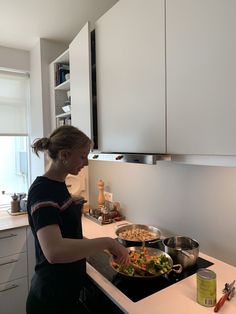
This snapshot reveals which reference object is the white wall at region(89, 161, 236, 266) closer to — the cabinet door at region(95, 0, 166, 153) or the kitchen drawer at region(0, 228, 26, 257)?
the cabinet door at region(95, 0, 166, 153)

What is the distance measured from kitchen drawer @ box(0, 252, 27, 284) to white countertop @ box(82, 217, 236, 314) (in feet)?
3.38

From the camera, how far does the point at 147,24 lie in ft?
3.86

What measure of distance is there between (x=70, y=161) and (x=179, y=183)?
0.79m

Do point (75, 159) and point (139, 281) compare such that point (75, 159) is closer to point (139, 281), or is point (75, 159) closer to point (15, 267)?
point (139, 281)

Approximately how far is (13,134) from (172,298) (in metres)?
2.27

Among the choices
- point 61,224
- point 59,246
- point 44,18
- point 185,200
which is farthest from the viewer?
point 44,18

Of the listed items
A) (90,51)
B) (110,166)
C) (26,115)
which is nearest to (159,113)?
(90,51)

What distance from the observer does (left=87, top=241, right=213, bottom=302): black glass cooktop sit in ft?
3.50

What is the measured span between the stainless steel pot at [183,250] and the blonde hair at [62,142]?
2.43 feet

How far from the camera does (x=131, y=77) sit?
1297 mm

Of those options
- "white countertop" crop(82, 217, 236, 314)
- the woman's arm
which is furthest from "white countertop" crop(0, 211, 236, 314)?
the woman's arm

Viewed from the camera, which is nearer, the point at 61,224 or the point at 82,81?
the point at 61,224

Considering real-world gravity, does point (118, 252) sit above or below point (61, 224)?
below

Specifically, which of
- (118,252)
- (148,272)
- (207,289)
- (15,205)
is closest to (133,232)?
(148,272)
